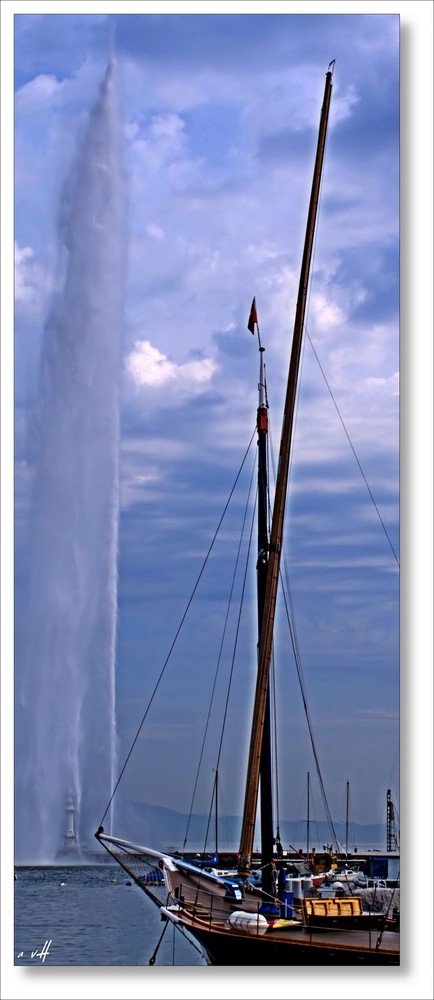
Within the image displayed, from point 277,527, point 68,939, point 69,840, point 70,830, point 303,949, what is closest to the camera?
point 303,949

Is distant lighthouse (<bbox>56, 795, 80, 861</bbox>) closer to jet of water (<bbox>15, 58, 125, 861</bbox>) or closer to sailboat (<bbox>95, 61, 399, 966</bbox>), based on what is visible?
jet of water (<bbox>15, 58, 125, 861</bbox>)

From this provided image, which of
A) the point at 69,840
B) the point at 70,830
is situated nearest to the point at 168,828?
the point at 70,830

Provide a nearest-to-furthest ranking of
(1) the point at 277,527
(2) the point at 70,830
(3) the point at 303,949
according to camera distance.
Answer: (3) the point at 303,949 < (1) the point at 277,527 < (2) the point at 70,830

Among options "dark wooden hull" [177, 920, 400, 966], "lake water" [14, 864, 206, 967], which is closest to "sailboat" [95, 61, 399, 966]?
"dark wooden hull" [177, 920, 400, 966]

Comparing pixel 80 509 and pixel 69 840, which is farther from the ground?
pixel 80 509

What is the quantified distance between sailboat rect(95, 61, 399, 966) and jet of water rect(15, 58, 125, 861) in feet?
2.25

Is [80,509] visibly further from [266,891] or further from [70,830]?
[266,891]

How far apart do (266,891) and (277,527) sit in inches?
101

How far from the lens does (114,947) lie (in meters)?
9.65

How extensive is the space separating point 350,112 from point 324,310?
1.39m

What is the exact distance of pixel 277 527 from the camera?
9.91m

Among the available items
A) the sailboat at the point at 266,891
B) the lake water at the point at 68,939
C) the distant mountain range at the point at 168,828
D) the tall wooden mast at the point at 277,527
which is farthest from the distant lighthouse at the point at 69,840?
the tall wooden mast at the point at 277,527

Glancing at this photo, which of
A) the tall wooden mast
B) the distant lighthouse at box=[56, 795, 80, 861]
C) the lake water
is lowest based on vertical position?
the lake water

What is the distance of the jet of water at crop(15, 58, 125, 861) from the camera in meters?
10.2
